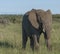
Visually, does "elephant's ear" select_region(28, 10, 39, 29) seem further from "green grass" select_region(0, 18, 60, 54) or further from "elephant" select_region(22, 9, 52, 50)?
"green grass" select_region(0, 18, 60, 54)

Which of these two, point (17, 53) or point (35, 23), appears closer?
point (17, 53)

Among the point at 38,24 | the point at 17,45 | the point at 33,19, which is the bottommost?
the point at 17,45

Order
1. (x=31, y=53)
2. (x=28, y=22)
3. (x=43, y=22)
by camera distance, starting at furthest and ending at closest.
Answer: (x=28, y=22)
(x=43, y=22)
(x=31, y=53)

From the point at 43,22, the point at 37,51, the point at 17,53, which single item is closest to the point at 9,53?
the point at 17,53

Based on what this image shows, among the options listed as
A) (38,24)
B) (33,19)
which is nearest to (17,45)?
(33,19)

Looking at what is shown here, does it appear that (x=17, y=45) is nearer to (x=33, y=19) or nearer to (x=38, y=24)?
(x=33, y=19)

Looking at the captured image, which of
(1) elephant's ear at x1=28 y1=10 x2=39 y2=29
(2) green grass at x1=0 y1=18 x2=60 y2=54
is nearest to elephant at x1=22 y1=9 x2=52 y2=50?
(1) elephant's ear at x1=28 y1=10 x2=39 y2=29

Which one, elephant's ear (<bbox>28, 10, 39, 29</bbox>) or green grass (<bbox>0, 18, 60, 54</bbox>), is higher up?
elephant's ear (<bbox>28, 10, 39, 29</bbox>)

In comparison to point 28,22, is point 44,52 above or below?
below

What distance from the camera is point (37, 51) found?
1068cm

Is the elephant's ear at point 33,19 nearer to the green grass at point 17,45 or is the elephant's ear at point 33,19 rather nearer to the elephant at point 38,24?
the elephant at point 38,24

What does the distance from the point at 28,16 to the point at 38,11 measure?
1.38ft

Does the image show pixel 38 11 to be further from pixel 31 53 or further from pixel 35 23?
pixel 31 53

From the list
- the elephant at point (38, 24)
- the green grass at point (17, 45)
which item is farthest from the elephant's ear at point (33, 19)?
the green grass at point (17, 45)
